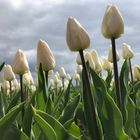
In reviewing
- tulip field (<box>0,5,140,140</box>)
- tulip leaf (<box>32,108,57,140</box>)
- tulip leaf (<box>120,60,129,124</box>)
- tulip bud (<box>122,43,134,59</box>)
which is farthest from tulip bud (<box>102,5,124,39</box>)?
tulip bud (<box>122,43,134,59</box>)

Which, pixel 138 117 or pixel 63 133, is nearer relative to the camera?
pixel 63 133

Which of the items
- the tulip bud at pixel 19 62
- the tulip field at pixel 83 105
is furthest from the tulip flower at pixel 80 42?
the tulip bud at pixel 19 62

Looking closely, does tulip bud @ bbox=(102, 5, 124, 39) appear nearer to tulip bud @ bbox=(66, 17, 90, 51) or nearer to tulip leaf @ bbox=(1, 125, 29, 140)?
tulip bud @ bbox=(66, 17, 90, 51)

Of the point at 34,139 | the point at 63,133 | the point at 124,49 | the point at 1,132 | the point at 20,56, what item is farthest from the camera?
the point at 124,49

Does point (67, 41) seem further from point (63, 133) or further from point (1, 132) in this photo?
point (1, 132)

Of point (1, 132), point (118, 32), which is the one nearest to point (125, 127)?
point (118, 32)

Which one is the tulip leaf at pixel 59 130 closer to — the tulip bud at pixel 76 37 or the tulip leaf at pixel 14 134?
the tulip leaf at pixel 14 134

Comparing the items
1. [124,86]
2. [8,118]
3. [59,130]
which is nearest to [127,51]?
[124,86]
